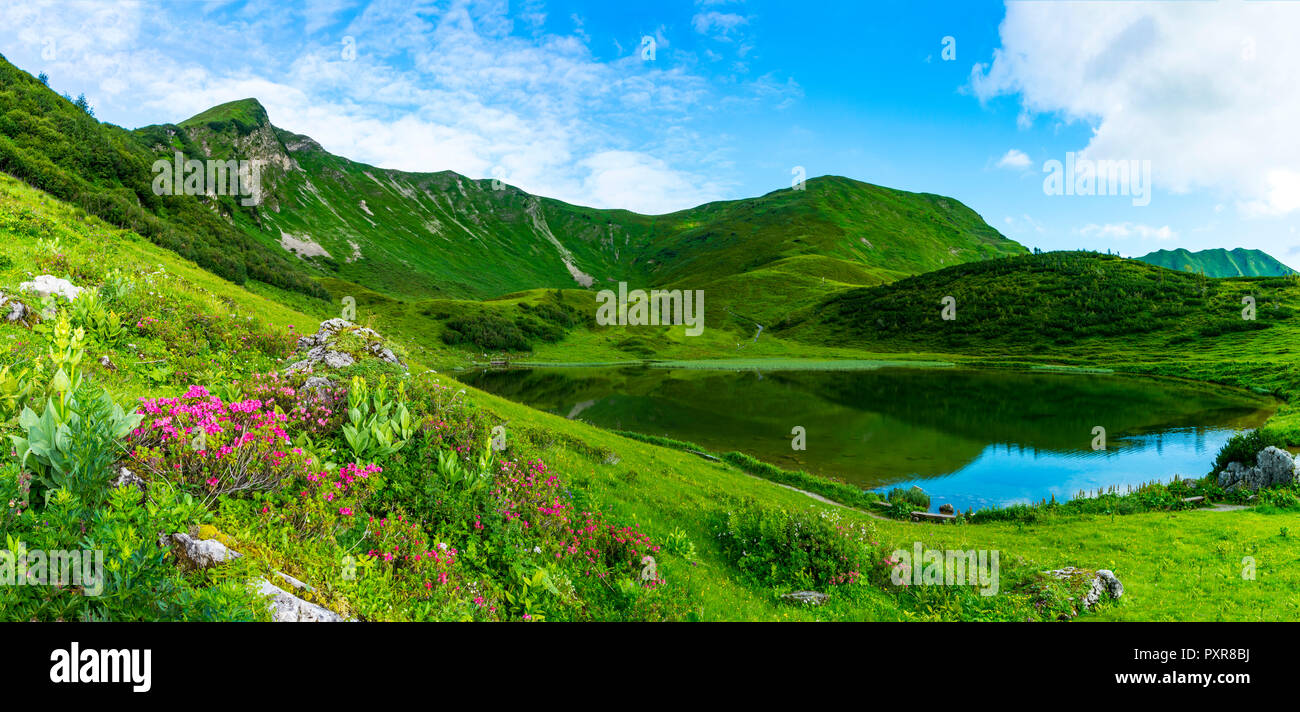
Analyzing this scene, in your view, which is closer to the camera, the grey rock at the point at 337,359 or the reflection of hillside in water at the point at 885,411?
the grey rock at the point at 337,359

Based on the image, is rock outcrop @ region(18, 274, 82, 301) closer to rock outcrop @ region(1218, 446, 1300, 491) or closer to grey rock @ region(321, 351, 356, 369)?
grey rock @ region(321, 351, 356, 369)

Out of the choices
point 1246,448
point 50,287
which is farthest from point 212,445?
point 1246,448

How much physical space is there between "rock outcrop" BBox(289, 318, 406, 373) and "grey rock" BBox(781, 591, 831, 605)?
1221 centimetres

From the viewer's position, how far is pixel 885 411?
57.9 m

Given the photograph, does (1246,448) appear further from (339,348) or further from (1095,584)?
(339,348)

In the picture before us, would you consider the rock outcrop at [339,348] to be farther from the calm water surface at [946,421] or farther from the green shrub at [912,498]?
the calm water surface at [946,421]

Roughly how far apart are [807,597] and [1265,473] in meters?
27.2

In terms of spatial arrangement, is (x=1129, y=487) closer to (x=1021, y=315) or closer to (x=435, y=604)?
(x=435, y=604)

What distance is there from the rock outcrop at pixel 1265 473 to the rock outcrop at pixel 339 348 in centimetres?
3647

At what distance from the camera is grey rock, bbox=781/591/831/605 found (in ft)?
37.0

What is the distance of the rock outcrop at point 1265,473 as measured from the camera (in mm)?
22578

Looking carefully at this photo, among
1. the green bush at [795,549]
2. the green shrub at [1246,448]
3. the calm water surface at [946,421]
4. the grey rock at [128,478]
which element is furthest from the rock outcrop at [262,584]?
the green shrub at [1246,448]

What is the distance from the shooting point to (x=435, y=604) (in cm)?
674

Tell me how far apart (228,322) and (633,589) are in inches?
611
